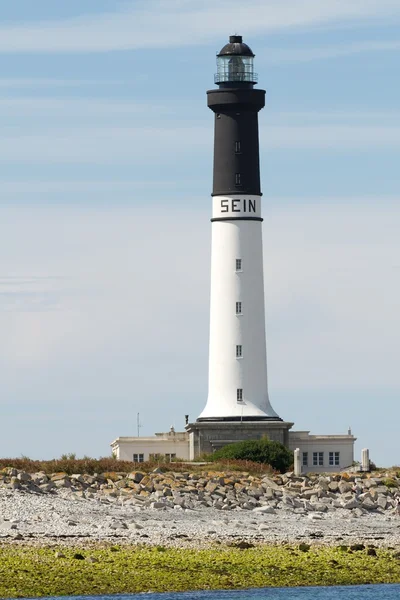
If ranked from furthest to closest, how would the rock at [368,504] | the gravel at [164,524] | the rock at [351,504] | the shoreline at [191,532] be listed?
the rock at [368,504]
the rock at [351,504]
the gravel at [164,524]
the shoreline at [191,532]

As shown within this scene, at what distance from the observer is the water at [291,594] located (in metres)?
32.1

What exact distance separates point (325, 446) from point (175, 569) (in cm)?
3858

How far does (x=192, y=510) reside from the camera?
45625 mm

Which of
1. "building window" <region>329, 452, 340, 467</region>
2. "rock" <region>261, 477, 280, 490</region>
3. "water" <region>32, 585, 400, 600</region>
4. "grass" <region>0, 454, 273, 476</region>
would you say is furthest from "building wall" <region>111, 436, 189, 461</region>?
"water" <region>32, 585, 400, 600</region>

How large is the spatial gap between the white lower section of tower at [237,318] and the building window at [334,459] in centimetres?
438

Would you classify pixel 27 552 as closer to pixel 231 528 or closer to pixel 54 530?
pixel 54 530

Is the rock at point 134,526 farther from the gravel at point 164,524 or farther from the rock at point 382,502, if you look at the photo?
the rock at point 382,502

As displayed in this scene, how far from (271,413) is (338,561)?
34.4 m

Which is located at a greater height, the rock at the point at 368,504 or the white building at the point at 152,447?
the white building at the point at 152,447

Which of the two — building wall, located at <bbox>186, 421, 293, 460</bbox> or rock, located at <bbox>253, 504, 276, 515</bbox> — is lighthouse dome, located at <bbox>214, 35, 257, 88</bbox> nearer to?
building wall, located at <bbox>186, 421, 293, 460</bbox>

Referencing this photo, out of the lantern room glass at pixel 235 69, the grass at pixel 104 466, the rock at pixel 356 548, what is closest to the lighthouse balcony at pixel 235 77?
the lantern room glass at pixel 235 69

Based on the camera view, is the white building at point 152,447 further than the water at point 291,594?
Yes

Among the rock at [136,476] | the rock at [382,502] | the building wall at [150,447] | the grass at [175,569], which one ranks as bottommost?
the grass at [175,569]

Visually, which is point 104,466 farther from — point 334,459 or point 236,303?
point 334,459
